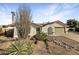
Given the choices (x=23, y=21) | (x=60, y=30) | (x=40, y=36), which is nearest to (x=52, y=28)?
(x=60, y=30)

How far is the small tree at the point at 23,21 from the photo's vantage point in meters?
6.23

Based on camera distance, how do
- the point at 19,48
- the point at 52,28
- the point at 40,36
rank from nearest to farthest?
the point at 19,48 → the point at 40,36 → the point at 52,28

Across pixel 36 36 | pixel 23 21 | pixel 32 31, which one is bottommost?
pixel 36 36

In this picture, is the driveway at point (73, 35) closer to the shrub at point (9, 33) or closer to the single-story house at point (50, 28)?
the single-story house at point (50, 28)

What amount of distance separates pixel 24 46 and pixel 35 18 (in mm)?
A: 841

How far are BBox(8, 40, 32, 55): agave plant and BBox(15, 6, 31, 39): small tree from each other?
23 cm

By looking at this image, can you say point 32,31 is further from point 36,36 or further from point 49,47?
point 49,47

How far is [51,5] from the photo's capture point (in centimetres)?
616

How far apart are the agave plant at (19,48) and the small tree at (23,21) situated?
23cm

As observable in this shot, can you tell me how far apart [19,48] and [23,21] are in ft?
2.52

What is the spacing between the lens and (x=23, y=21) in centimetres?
627

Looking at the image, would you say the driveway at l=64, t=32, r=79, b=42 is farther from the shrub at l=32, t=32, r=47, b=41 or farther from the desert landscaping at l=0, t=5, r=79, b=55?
the shrub at l=32, t=32, r=47, b=41
